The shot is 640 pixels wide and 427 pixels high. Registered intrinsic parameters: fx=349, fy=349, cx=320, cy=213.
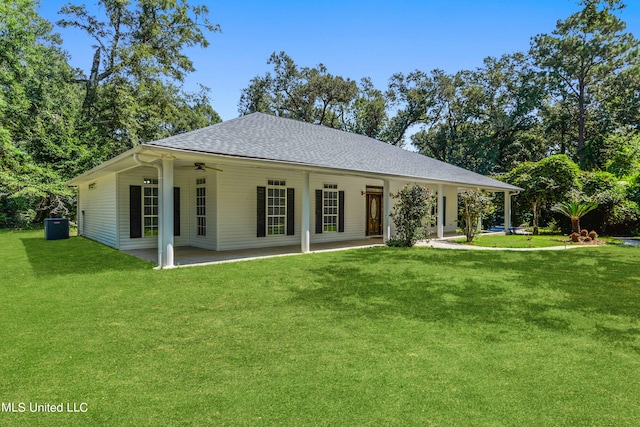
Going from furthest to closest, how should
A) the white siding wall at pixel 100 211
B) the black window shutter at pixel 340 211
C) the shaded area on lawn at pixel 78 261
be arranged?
the black window shutter at pixel 340 211 < the white siding wall at pixel 100 211 < the shaded area on lawn at pixel 78 261

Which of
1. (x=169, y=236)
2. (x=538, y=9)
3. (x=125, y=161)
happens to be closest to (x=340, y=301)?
(x=169, y=236)

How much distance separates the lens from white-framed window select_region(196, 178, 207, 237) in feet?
35.6

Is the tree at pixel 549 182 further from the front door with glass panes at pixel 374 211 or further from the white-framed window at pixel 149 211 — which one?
the white-framed window at pixel 149 211

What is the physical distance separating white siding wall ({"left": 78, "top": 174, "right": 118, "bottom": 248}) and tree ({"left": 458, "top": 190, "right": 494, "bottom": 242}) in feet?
40.4

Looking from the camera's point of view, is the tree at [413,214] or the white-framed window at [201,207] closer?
the white-framed window at [201,207]

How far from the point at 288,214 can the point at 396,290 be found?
21.4ft

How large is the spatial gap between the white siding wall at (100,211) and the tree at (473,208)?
40.4 feet

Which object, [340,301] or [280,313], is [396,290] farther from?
[280,313]

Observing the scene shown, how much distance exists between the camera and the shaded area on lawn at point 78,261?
7.59m

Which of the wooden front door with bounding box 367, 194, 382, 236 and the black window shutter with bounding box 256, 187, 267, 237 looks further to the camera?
the wooden front door with bounding box 367, 194, 382, 236

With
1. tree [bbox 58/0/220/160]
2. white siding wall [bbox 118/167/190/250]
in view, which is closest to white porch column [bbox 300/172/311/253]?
white siding wall [bbox 118/167/190/250]

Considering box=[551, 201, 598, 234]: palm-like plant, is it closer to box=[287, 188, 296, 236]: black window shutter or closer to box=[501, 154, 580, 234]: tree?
box=[501, 154, 580, 234]: tree

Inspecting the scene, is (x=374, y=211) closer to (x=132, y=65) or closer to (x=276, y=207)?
(x=276, y=207)

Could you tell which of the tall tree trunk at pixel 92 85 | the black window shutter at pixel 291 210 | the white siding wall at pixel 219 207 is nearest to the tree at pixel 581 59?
the white siding wall at pixel 219 207
